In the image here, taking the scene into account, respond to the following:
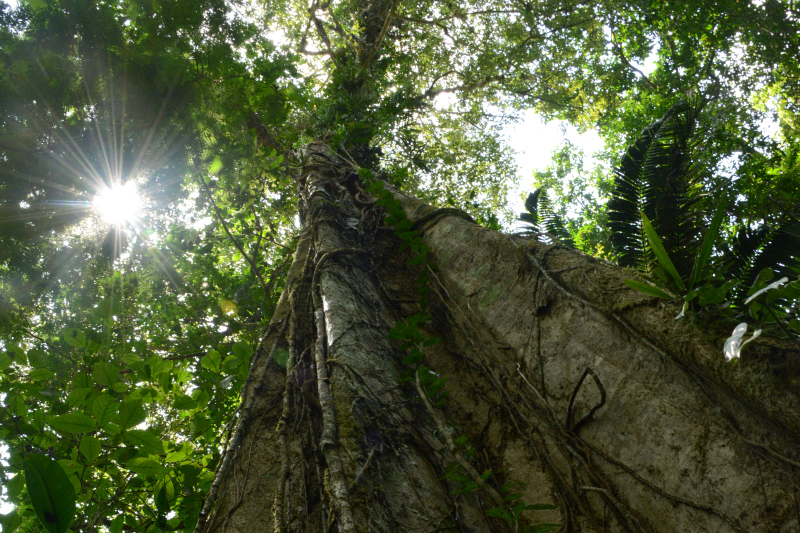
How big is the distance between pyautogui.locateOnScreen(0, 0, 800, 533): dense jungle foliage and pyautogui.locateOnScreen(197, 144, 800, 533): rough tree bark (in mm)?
250

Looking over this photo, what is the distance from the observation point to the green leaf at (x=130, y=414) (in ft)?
5.57

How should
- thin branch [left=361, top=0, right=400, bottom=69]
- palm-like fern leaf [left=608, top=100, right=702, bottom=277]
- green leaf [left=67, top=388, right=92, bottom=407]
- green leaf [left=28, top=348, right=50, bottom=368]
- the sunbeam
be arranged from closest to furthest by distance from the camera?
green leaf [left=67, top=388, right=92, bottom=407] < green leaf [left=28, top=348, right=50, bottom=368] < palm-like fern leaf [left=608, top=100, right=702, bottom=277] < the sunbeam < thin branch [left=361, top=0, right=400, bottom=69]

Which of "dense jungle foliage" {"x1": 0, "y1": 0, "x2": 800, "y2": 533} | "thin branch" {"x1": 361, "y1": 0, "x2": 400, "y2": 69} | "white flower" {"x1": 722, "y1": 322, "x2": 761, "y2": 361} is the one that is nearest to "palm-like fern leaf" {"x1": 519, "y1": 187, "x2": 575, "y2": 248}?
"dense jungle foliage" {"x1": 0, "y1": 0, "x2": 800, "y2": 533}

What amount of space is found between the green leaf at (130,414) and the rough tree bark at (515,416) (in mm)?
404

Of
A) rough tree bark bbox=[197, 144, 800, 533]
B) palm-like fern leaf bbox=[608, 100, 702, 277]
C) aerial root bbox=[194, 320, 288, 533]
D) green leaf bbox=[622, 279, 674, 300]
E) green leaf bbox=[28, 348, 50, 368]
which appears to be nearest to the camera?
rough tree bark bbox=[197, 144, 800, 533]

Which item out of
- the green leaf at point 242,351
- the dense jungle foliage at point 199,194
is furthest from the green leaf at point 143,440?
the green leaf at point 242,351

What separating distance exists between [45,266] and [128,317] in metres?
1.47

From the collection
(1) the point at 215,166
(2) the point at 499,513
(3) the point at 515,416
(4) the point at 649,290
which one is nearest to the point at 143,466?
(2) the point at 499,513

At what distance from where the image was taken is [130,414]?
1720 millimetres

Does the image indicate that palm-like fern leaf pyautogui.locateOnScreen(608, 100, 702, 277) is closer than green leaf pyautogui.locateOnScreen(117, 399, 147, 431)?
No

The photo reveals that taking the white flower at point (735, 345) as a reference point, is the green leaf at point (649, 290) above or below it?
above

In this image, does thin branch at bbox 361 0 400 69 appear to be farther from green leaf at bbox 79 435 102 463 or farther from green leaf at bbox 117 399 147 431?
green leaf at bbox 79 435 102 463

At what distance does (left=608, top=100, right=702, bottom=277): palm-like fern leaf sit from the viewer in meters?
2.72

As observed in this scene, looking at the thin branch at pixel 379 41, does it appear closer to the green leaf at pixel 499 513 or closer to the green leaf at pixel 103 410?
the green leaf at pixel 103 410
